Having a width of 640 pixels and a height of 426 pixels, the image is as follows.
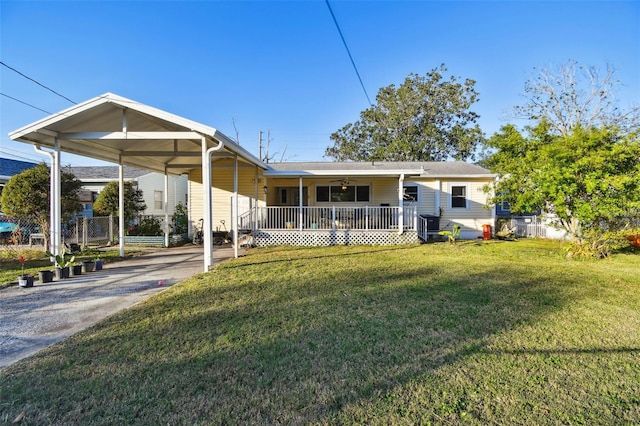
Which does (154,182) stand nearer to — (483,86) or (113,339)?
(113,339)

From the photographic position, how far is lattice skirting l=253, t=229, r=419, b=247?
40.3 ft

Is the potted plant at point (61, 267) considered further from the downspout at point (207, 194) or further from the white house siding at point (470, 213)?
the white house siding at point (470, 213)

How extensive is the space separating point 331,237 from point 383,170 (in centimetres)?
306

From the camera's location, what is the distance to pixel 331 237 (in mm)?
12352

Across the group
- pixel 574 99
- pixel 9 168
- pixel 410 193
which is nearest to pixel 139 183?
Result: pixel 9 168

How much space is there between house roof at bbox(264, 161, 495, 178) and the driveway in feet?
17.0

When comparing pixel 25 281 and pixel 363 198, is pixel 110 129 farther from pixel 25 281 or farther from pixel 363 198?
pixel 363 198

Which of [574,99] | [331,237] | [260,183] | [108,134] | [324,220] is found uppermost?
[574,99]

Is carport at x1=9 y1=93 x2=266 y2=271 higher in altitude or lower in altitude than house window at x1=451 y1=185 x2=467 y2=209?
higher

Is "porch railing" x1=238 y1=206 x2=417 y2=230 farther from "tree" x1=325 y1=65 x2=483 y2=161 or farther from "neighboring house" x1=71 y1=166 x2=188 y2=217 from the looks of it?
"tree" x1=325 y1=65 x2=483 y2=161

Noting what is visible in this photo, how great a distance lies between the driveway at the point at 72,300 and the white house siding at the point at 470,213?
10.8m

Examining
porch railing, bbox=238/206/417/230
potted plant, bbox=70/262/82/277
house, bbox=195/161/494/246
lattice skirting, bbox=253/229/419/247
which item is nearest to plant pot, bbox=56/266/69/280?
potted plant, bbox=70/262/82/277

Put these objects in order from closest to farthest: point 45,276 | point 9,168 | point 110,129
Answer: point 45,276 → point 110,129 → point 9,168

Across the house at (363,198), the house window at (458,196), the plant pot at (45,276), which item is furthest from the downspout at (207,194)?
the house window at (458,196)
